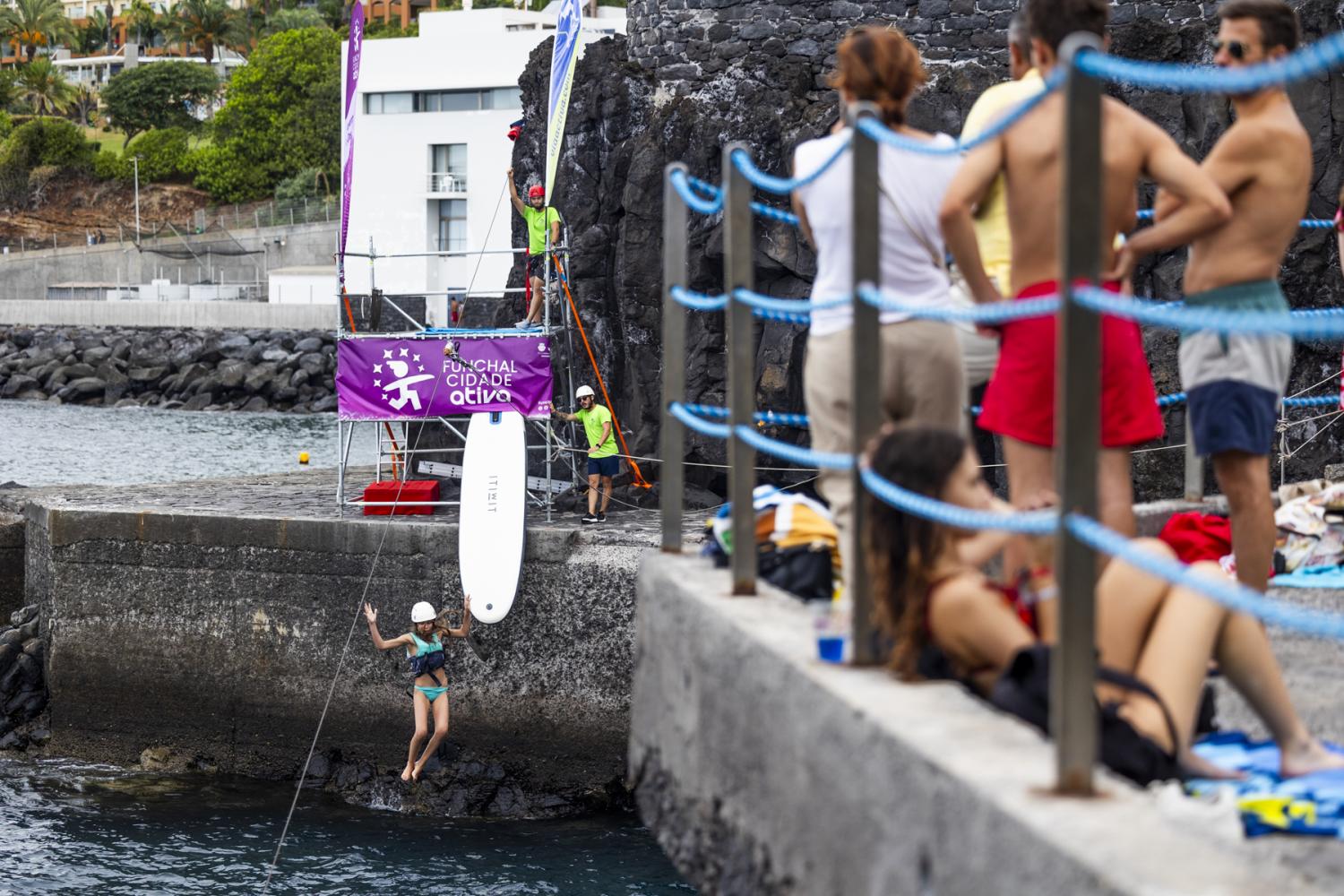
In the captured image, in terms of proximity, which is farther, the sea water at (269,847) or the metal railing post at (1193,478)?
the sea water at (269,847)

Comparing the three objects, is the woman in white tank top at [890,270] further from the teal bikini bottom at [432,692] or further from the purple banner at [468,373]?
the purple banner at [468,373]

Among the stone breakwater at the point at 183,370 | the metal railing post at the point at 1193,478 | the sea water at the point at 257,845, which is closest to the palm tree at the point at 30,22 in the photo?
the stone breakwater at the point at 183,370

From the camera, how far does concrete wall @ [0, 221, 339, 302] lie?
262 feet

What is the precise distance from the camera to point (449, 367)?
15.6 meters

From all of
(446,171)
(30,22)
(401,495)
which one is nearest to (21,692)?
(401,495)

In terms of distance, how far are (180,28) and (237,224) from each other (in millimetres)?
30242

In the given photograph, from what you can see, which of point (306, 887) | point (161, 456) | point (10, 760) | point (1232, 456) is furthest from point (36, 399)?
point (1232, 456)

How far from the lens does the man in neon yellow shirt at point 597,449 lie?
1533 cm

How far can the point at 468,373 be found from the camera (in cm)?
1556

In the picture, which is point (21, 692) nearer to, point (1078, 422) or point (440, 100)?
point (1078, 422)

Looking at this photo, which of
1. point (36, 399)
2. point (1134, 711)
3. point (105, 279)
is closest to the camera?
point (1134, 711)

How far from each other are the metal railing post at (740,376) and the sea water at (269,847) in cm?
948

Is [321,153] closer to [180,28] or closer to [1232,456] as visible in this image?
Result: [180,28]

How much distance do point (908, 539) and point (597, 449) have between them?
12028 mm
